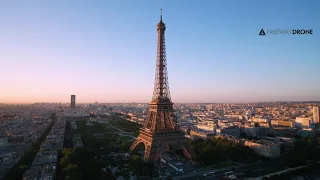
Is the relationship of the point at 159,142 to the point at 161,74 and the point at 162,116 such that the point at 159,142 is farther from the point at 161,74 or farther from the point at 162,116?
the point at 161,74

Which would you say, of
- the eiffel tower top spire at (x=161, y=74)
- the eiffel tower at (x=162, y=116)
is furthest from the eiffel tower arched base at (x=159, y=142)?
the eiffel tower top spire at (x=161, y=74)

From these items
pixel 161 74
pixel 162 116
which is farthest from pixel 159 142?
pixel 161 74

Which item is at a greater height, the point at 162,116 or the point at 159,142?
the point at 162,116

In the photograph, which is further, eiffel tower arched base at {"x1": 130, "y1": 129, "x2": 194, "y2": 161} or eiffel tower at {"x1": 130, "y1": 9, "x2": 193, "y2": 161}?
eiffel tower at {"x1": 130, "y1": 9, "x2": 193, "y2": 161}

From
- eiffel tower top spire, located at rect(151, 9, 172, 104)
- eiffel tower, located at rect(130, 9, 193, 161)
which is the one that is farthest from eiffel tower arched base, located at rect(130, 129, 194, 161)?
A: eiffel tower top spire, located at rect(151, 9, 172, 104)

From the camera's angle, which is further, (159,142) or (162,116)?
(162,116)

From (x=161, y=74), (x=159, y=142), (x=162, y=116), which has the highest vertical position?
(x=161, y=74)

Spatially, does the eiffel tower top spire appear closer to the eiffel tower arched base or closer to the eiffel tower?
the eiffel tower

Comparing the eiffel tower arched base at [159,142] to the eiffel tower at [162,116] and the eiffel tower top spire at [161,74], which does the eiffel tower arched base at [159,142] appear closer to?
the eiffel tower at [162,116]
